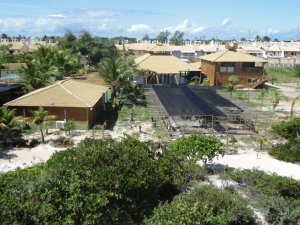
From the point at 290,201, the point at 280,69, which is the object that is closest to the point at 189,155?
the point at 290,201

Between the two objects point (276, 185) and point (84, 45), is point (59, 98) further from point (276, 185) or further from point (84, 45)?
point (84, 45)

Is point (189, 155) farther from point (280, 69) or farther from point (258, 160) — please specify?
point (280, 69)

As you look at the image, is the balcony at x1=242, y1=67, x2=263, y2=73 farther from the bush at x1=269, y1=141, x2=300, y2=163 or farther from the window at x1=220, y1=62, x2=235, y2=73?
the bush at x1=269, y1=141, x2=300, y2=163

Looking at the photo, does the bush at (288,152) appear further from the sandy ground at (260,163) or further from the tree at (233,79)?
the tree at (233,79)

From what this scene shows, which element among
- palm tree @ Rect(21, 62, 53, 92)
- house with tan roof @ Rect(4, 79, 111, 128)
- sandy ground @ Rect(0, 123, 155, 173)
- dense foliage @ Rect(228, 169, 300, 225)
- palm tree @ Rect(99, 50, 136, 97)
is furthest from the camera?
palm tree @ Rect(99, 50, 136, 97)

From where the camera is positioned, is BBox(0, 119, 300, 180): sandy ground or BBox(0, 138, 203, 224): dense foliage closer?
BBox(0, 138, 203, 224): dense foliage

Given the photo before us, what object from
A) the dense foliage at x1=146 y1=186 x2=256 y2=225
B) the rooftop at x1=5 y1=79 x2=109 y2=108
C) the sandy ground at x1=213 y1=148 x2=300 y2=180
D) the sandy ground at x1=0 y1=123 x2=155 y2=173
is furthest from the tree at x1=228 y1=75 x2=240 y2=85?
the dense foliage at x1=146 y1=186 x2=256 y2=225

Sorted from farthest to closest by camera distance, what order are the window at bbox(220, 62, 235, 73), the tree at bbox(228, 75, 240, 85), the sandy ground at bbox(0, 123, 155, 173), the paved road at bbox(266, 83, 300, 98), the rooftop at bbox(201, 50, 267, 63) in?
the window at bbox(220, 62, 235, 73) → the rooftop at bbox(201, 50, 267, 63) → the tree at bbox(228, 75, 240, 85) → the paved road at bbox(266, 83, 300, 98) → the sandy ground at bbox(0, 123, 155, 173)

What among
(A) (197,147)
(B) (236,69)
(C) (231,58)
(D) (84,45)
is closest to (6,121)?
(A) (197,147)
